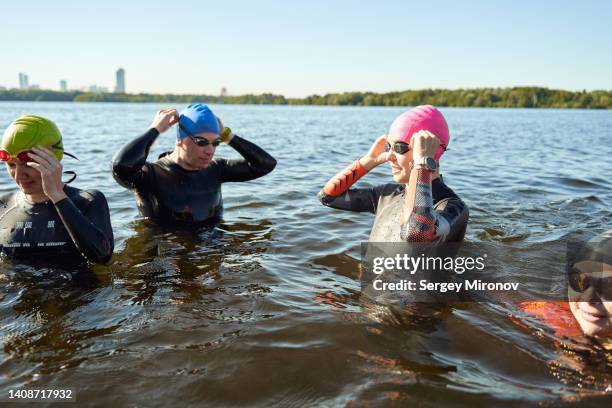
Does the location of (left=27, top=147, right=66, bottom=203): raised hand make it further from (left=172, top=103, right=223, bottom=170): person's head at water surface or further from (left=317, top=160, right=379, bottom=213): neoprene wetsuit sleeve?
(left=317, top=160, right=379, bottom=213): neoprene wetsuit sleeve

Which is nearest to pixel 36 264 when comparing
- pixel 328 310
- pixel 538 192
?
pixel 328 310

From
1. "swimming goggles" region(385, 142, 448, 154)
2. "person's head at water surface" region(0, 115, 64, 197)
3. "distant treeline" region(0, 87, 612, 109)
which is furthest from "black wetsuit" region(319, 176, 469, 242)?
"distant treeline" region(0, 87, 612, 109)

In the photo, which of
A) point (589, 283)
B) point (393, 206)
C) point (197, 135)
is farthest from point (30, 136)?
point (589, 283)

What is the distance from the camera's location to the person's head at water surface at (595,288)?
366cm

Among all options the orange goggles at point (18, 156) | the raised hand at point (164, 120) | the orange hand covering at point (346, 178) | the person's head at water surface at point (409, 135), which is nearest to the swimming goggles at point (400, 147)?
the person's head at water surface at point (409, 135)

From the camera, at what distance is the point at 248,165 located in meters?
6.41

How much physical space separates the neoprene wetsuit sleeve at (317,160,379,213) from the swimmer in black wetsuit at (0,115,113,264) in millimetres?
2106

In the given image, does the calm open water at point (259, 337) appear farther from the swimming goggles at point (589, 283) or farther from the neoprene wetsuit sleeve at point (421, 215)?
the neoprene wetsuit sleeve at point (421, 215)

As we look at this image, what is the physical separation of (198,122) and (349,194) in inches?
77.8

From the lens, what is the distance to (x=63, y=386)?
308 centimetres

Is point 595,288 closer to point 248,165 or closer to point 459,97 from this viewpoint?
point 248,165

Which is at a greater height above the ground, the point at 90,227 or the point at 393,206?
the point at 393,206

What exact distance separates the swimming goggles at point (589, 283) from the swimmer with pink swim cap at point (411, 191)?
913 millimetres

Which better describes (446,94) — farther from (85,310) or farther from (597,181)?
(85,310)
